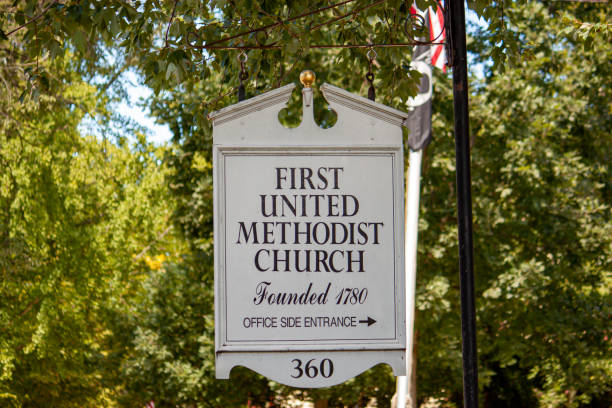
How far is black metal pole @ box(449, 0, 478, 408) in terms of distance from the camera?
3441 mm

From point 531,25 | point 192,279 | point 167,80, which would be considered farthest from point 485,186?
point 167,80

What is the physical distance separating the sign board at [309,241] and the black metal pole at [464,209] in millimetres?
313

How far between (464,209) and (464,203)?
0.03 meters

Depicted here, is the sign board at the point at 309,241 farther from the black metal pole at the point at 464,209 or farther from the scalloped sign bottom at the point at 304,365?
the black metal pole at the point at 464,209

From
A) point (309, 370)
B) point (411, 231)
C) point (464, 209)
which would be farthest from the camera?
point (411, 231)

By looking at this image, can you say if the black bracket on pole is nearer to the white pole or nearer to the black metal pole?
the black metal pole

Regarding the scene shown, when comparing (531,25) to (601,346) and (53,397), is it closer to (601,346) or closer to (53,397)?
(601,346)

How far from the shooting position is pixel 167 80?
4340 millimetres

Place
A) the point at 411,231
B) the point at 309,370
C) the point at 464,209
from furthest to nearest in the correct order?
1. the point at 411,231
2. the point at 464,209
3. the point at 309,370

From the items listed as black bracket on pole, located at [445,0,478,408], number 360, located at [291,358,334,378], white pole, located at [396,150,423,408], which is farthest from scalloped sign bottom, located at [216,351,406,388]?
white pole, located at [396,150,423,408]

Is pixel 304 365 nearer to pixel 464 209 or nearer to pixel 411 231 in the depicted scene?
pixel 464 209

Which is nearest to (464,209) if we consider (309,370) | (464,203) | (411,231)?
(464,203)

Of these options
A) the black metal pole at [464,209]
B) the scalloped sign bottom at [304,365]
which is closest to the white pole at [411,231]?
the black metal pole at [464,209]

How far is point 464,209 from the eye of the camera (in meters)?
3.52
